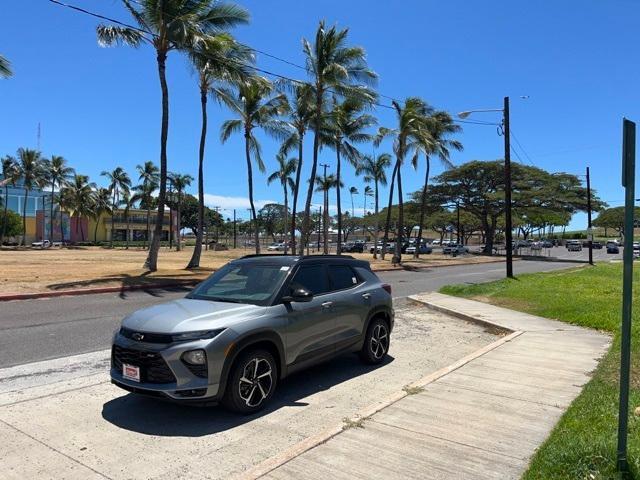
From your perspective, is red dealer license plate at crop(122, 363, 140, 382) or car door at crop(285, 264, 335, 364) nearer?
red dealer license plate at crop(122, 363, 140, 382)

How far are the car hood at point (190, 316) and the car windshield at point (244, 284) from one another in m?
0.24

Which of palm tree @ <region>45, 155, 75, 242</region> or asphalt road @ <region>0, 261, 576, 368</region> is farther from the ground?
palm tree @ <region>45, 155, 75, 242</region>

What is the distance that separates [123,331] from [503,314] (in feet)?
31.5

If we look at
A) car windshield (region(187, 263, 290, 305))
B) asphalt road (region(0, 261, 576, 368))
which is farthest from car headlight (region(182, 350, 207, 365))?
asphalt road (region(0, 261, 576, 368))

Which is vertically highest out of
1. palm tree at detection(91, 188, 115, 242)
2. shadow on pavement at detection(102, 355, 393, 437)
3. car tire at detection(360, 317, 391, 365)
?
palm tree at detection(91, 188, 115, 242)

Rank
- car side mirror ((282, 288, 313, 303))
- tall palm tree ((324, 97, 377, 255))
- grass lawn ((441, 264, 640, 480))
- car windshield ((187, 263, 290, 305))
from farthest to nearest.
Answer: tall palm tree ((324, 97, 377, 255))
car windshield ((187, 263, 290, 305))
car side mirror ((282, 288, 313, 303))
grass lawn ((441, 264, 640, 480))

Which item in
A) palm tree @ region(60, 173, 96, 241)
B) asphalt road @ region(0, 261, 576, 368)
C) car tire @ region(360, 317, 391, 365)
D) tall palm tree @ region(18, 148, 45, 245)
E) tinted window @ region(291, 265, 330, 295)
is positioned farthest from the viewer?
palm tree @ region(60, 173, 96, 241)

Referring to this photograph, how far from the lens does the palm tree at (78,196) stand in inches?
3201

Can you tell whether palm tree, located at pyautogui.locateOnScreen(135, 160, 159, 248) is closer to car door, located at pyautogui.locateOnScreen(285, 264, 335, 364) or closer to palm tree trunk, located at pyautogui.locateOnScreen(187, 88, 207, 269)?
palm tree trunk, located at pyautogui.locateOnScreen(187, 88, 207, 269)

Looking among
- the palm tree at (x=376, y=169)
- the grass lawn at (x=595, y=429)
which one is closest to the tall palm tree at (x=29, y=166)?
the palm tree at (x=376, y=169)

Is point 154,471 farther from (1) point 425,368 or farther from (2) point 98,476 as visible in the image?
(1) point 425,368

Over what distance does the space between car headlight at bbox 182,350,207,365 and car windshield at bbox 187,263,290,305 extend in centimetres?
101

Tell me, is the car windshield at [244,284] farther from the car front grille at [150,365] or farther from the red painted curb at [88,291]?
the red painted curb at [88,291]

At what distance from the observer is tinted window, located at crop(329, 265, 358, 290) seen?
6.91 m
